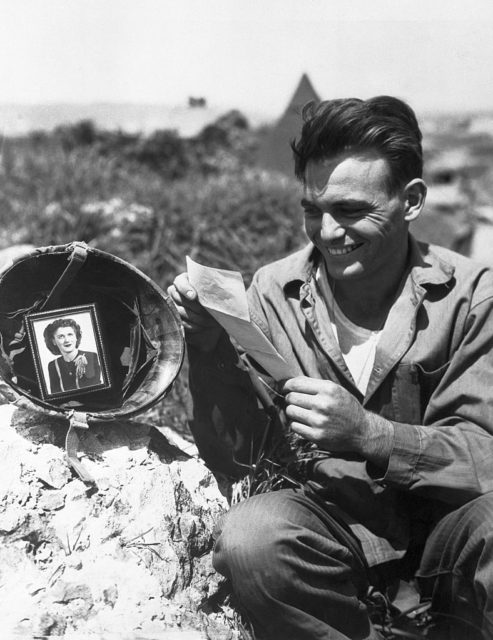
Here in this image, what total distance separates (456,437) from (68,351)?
1126 mm

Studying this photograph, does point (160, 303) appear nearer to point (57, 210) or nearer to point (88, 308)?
point (88, 308)

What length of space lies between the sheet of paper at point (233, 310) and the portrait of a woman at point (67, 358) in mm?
406

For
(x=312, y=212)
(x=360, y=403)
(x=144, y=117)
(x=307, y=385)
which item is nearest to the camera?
(x=307, y=385)

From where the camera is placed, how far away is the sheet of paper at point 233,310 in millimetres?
2281

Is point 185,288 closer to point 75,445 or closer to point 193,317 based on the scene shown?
point 193,317

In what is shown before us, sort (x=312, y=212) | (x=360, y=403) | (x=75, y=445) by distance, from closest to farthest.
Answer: (x=75, y=445) < (x=360, y=403) < (x=312, y=212)

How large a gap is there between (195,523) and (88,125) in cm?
515

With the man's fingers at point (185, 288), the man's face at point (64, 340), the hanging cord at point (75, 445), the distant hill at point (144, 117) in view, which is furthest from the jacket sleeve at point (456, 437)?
the distant hill at point (144, 117)

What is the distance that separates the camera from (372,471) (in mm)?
2408

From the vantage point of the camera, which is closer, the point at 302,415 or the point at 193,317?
the point at 302,415

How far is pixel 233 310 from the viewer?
230 cm

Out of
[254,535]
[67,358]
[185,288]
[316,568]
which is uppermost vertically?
[185,288]

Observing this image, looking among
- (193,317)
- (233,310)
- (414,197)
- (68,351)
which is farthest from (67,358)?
(414,197)

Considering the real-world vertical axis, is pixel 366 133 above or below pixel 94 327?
above
